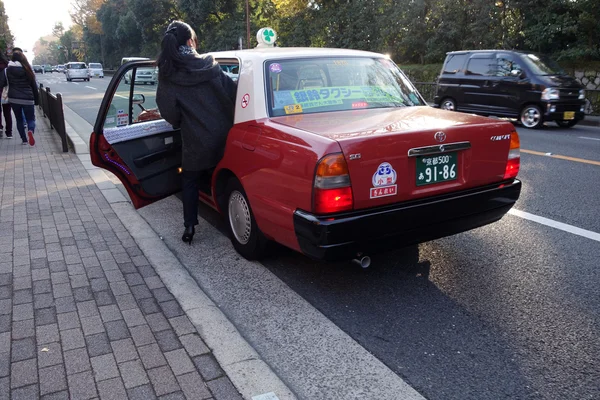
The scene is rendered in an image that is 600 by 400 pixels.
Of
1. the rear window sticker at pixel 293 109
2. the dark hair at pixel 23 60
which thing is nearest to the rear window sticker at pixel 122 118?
the rear window sticker at pixel 293 109

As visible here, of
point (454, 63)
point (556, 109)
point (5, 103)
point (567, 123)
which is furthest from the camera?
point (454, 63)

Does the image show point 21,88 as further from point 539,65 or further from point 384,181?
point 539,65

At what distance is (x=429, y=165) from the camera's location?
3441mm

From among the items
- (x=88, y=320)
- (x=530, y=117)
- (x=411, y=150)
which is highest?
(x=411, y=150)

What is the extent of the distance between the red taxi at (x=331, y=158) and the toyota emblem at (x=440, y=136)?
0.01m

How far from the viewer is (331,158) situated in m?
3.11

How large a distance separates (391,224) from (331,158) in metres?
0.61

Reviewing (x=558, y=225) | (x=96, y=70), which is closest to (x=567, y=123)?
(x=558, y=225)

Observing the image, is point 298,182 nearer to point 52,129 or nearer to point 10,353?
point 10,353

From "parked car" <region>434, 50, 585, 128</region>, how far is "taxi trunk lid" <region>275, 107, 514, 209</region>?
9825 mm

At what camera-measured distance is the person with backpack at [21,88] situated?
9.31 m

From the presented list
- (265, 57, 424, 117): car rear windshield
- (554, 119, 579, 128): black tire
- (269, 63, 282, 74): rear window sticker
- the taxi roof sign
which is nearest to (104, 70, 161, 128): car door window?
(269, 63, 282, 74): rear window sticker

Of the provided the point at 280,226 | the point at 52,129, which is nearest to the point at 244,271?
the point at 280,226

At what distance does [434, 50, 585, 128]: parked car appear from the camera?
12430 millimetres
